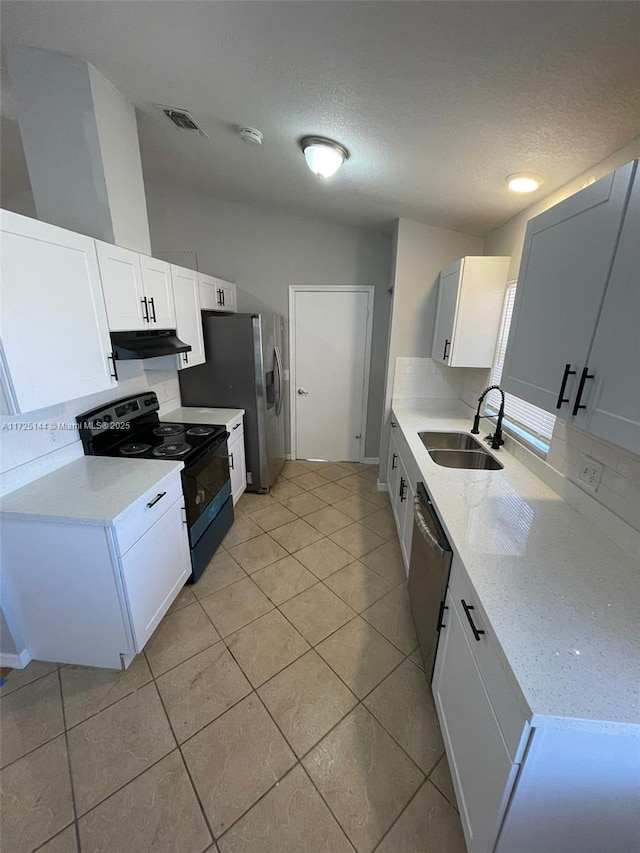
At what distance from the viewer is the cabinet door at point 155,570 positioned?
1602mm

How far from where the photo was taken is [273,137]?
1.84 meters

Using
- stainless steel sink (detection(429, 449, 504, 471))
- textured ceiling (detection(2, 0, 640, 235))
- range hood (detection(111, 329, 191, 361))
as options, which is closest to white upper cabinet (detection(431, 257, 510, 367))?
textured ceiling (detection(2, 0, 640, 235))

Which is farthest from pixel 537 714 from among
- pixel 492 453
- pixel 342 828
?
pixel 492 453

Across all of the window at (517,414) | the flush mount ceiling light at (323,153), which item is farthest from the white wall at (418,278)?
the flush mount ceiling light at (323,153)

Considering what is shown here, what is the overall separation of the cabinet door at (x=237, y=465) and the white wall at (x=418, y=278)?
5.02 ft


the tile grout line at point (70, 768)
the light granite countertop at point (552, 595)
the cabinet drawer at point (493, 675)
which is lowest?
the tile grout line at point (70, 768)

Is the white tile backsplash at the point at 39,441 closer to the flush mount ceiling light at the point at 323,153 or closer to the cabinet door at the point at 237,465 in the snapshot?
the cabinet door at the point at 237,465

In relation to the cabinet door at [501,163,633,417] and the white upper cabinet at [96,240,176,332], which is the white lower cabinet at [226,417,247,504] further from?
the cabinet door at [501,163,633,417]

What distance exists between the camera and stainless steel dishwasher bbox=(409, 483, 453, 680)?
54.8 inches

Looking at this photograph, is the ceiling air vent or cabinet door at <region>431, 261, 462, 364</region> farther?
cabinet door at <region>431, 261, 462, 364</region>

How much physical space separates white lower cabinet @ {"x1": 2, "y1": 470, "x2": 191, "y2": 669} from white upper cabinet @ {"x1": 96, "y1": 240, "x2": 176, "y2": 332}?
0.96 m

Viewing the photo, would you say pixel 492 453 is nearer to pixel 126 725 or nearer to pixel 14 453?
pixel 126 725

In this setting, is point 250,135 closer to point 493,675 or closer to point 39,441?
point 39,441

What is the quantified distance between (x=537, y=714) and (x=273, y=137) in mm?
2572
